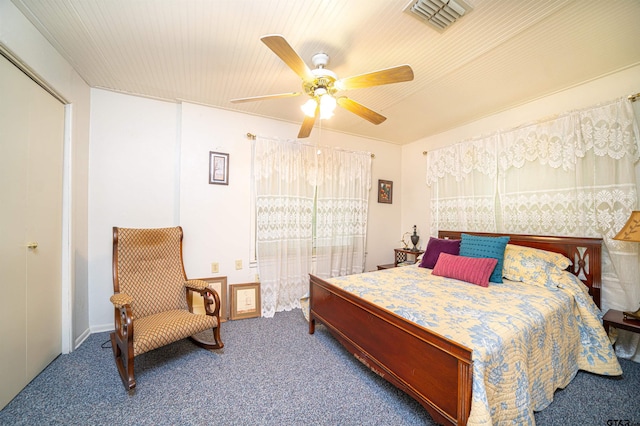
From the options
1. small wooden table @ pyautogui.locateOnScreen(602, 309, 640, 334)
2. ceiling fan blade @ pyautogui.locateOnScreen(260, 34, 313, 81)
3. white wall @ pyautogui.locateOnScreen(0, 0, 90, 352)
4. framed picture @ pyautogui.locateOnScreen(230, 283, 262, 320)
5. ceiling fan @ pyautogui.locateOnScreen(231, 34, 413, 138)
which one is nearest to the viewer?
ceiling fan blade @ pyautogui.locateOnScreen(260, 34, 313, 81)

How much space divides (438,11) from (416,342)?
2021mm

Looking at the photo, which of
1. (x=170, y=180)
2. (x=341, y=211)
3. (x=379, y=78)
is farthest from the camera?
(x=341, y=211)

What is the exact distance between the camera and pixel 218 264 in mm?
2930

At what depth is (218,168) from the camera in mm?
2938

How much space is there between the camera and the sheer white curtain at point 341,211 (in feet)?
11.3

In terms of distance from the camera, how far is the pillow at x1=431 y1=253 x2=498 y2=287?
2186 millimetres

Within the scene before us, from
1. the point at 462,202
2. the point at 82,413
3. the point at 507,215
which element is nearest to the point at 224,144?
the point at 82,413

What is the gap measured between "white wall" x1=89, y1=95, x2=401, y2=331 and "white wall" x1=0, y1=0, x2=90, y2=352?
0.37ft

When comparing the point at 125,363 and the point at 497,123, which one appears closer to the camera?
the point at 125,363

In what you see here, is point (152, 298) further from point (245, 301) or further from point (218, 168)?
point (218, 168)

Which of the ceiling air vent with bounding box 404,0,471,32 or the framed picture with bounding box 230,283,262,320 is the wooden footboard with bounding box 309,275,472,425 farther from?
the ceiling air vent with bounding box 404,0,471,32

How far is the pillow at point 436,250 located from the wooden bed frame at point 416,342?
606 mm

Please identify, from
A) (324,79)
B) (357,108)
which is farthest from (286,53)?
(357,108)

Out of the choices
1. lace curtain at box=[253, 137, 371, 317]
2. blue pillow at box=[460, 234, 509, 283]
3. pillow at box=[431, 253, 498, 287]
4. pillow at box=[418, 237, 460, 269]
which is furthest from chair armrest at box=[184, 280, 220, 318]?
blue pillow at box=[460, 234, 509, 283]
